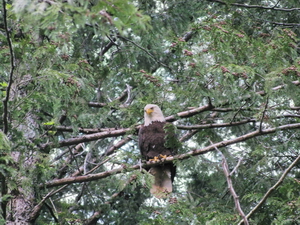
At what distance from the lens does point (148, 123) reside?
20.0ft

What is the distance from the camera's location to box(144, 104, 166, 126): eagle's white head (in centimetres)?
578

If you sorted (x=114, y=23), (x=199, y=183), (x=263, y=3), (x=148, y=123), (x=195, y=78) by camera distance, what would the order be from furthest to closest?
1. (x=199, y=183)
2. (x=263, y=3)
3. (x=148, y=123)
4. (x=195, y=78)
5. (x=114, y=23)

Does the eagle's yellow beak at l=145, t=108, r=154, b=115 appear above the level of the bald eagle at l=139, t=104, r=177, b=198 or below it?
above

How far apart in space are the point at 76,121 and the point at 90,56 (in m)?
2.05

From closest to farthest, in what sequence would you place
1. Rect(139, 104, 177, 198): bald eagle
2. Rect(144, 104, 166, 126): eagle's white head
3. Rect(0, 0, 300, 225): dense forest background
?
Rect(0, 0, 300, 225): dense forest background → Rect(144, 104, 166, 126): eagle's white head → Rect(139, 104, 177, 198): bald eagle

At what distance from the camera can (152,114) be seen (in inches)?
235

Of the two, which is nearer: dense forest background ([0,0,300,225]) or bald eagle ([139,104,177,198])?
dense forest background ([0,0,300,225])

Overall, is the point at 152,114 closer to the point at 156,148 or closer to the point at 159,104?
the point at 159,104

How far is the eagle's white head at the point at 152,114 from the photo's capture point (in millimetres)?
5777

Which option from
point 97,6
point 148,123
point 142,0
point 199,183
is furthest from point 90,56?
point 97,6

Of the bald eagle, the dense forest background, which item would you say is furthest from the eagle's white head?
the dense forest background

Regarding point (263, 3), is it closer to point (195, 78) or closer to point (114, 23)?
point (195, 78)

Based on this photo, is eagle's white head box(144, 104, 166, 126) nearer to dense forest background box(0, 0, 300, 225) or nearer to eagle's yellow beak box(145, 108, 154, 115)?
eagle's yellow beak box(145, 108, 154, 115)

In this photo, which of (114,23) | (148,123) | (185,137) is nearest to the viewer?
(114,23)
